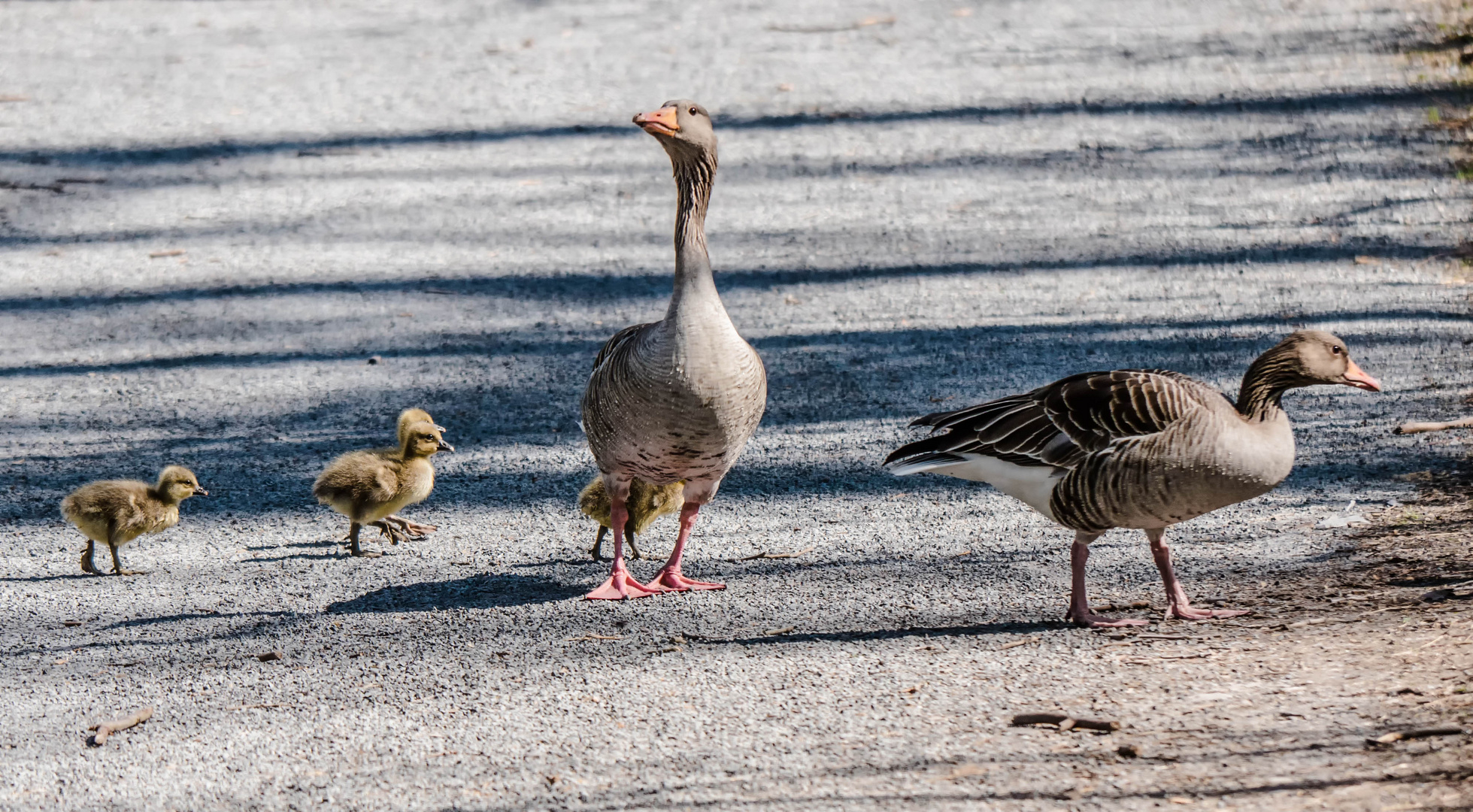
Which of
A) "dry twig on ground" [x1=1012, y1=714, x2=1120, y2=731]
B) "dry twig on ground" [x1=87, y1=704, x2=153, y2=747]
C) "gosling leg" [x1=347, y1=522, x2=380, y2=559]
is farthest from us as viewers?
"gosling leg" [x1=347, y1=522, x2=380, y2=559]

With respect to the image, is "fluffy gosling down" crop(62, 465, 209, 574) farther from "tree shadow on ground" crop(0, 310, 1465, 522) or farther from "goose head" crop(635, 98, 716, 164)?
"goose head" crop(635, 98, 716, 164)

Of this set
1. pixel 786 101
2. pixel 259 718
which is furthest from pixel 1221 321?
pixel 259 718

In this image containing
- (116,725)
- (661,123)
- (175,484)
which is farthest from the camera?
(175,484)

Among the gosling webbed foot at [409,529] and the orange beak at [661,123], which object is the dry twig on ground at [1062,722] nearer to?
the orange beak at [661,123]

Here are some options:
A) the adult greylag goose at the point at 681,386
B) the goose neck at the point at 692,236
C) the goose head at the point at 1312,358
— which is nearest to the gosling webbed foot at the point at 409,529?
the adult greylag goose at the point at 681,386

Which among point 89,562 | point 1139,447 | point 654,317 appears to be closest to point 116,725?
point 89,562

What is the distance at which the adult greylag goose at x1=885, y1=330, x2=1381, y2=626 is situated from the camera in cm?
541

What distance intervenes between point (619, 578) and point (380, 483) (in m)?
1.36

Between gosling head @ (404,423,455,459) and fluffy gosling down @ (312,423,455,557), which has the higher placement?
gosling head @ (404,423,455,459)

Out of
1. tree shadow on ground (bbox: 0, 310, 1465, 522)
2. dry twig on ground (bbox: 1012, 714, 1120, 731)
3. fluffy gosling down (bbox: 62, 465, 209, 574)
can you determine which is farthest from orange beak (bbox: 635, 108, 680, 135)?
fluffy gosling down (bbox: 62, 465, 209, 574)

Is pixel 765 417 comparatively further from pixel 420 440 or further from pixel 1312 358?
pixel 1312 358

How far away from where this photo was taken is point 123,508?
6672 mm

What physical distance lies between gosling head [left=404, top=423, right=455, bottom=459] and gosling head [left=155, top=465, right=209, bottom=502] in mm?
997

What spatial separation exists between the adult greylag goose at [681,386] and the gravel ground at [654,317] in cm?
57
